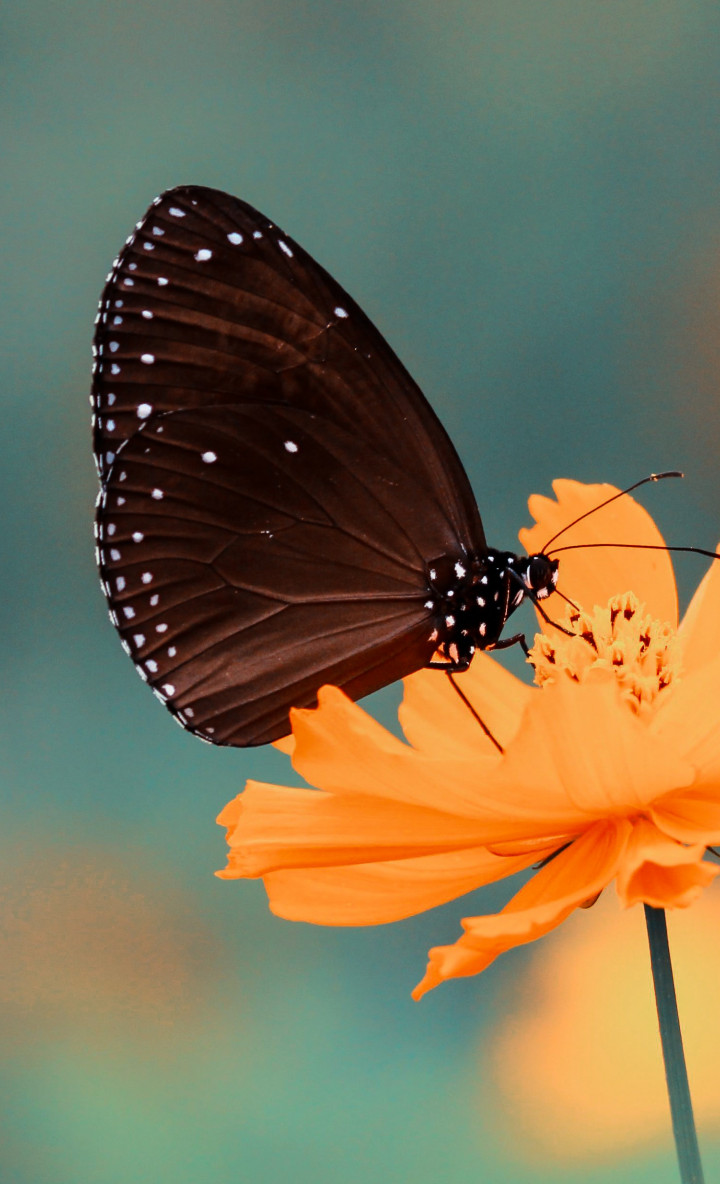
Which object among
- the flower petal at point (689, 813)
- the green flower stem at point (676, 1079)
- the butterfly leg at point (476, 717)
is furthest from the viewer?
the butterfly leg at point (476, 717)

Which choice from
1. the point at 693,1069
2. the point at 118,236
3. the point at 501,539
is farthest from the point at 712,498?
the point at 118,236

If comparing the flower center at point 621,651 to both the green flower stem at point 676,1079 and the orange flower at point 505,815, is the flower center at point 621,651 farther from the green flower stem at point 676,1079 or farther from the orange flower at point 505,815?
the green flower stem at point 676,1079

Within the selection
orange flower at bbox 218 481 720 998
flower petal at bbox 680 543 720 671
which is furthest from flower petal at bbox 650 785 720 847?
flower petal at bbox 680 543 720 671

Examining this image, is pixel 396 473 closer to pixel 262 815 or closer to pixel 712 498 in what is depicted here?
pixel 262 815

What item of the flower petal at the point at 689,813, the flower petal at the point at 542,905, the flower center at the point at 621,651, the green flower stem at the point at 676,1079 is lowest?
the green flower stem at the point at 676,1079

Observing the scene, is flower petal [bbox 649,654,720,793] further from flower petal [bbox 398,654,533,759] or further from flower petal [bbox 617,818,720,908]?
flower petal [bbox 398,654,533,759]

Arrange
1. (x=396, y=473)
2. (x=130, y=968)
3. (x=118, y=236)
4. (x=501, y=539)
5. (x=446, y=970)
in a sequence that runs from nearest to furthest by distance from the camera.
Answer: (x=446, y=970), (x=396, y=473), (x=130, y=968), (x=501, y=539), (x=118, y=236)

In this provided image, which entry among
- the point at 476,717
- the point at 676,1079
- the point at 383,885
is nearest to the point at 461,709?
the point at 476,717

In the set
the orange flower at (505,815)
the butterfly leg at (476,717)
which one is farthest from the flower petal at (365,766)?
the butterfly leg at (476,717)
